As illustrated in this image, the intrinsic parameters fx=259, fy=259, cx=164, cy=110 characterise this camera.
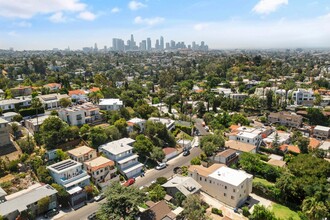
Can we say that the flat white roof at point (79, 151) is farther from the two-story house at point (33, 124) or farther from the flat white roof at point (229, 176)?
the flat white roof at point (229, 176)

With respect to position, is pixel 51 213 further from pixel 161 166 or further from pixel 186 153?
pixel 186 153

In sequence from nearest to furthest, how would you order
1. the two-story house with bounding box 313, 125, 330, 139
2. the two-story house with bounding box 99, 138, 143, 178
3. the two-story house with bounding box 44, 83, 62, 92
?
1. the two-story house with bounding box 99, 138, 143, 178
2. the two-story house with bounding box 313, 125, 330, 139
3. the two-story house with bounding box 44, 83, 62, 92

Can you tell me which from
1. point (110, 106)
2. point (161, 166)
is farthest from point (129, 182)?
point (110, 106)

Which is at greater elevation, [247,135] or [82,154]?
[82,154]

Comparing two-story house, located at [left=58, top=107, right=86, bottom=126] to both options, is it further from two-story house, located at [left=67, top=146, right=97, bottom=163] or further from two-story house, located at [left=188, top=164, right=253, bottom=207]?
two-story house, located at [left=188, top=164, right=253, bottom=207]

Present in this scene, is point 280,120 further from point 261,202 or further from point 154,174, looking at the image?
point 154,174

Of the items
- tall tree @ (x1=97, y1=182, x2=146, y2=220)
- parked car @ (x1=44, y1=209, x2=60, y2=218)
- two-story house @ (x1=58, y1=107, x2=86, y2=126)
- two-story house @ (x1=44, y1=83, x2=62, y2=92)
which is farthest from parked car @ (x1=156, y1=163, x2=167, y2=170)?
two-story house @ (x1=44, y1=83, x2=62, y2=92)

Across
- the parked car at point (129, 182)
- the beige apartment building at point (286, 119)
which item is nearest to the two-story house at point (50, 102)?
the parked car at point (129, 182)
